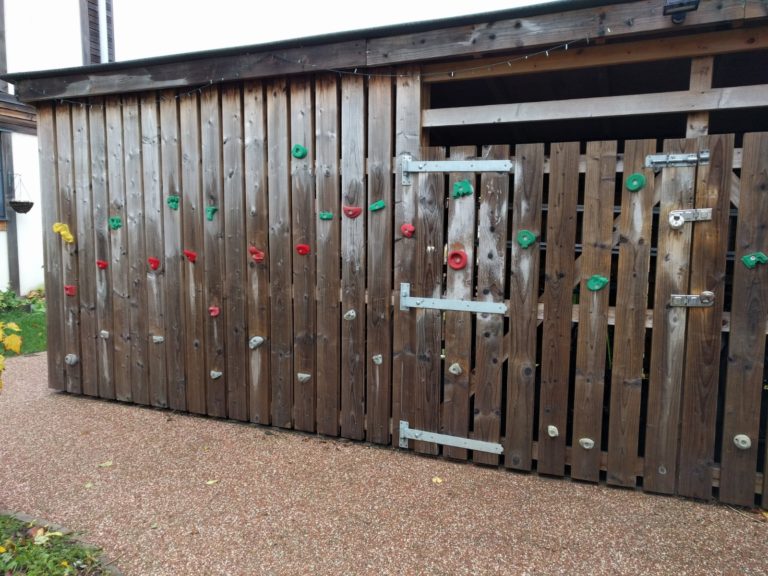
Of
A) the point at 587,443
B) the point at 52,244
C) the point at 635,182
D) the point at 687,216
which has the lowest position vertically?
the point at 587,443

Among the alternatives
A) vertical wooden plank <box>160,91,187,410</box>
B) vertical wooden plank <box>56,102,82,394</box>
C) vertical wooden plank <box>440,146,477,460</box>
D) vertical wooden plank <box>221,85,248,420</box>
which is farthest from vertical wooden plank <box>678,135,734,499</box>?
vertical wooden plank <box>56,102,82,394</box>

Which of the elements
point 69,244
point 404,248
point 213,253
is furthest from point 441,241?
point 69,244

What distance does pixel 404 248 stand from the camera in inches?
135

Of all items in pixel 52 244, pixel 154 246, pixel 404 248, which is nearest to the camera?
pixel 404 248

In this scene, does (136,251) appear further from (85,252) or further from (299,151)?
(299,151)

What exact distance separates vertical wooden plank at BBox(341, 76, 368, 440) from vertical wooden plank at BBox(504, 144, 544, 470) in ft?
3.33

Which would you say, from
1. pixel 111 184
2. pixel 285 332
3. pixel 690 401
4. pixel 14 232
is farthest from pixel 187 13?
pixel 690 401

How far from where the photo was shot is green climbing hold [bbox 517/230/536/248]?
307 centimetres

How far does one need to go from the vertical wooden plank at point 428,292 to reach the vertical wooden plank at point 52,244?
337 centimetres

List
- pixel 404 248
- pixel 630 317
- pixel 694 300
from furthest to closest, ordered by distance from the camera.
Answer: pixel 404 248 < pixel 630 317 < pixel 694 300

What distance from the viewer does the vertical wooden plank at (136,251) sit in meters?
4.22

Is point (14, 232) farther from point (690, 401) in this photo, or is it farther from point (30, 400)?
point (690, 401)

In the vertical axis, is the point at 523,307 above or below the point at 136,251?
below

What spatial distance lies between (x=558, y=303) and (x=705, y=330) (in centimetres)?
77
